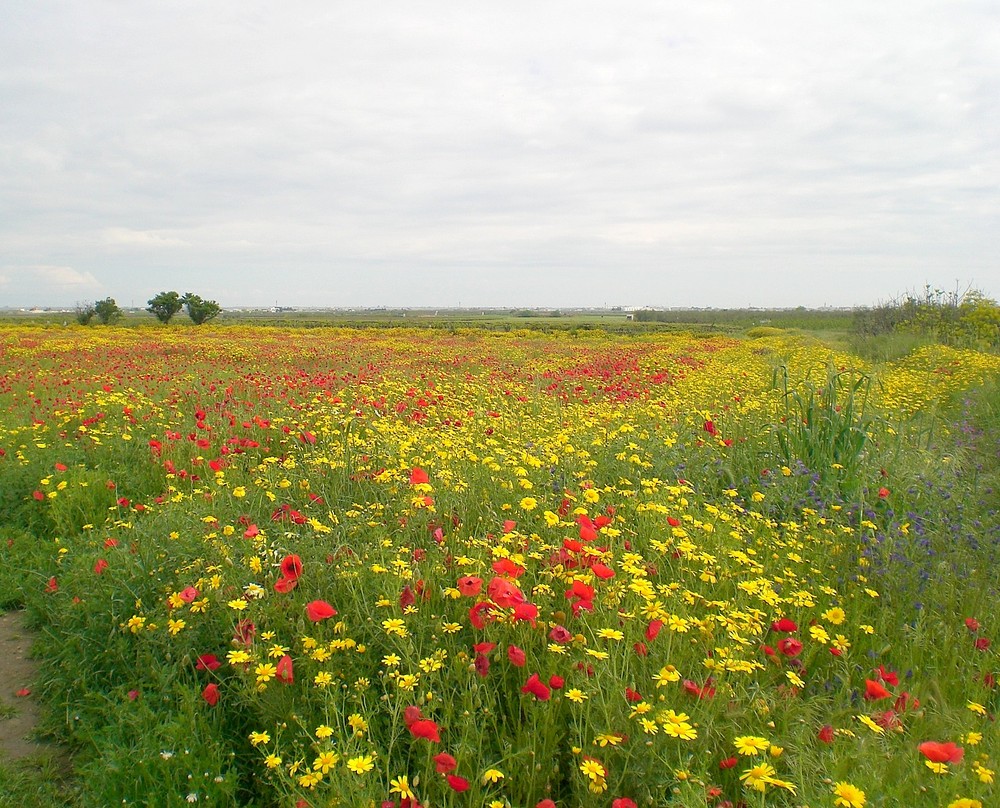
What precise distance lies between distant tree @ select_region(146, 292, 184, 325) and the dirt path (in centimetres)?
6296

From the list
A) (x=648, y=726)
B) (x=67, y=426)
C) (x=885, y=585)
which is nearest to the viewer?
(x=648, y=726)

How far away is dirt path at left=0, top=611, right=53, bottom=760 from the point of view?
109 inches

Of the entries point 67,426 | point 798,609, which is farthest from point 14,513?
point 798,609

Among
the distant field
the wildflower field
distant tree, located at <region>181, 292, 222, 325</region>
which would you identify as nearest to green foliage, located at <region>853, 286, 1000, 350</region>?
the distant field

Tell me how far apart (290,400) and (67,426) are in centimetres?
229

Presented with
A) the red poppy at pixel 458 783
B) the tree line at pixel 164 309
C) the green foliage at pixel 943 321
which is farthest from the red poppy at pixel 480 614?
the tree line at pixel 164 309

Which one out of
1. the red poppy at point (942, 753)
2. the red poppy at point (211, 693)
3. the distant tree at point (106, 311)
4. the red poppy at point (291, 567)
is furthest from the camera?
the distant tree at point (106, 311)

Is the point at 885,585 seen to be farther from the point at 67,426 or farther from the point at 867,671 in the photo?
the point at 67,426

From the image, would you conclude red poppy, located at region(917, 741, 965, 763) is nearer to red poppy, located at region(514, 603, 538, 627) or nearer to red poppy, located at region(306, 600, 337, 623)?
red poppy, located at region(514, 603, 538, 627)

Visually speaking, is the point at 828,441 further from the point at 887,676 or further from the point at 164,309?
the point at 164,309

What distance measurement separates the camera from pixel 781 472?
485cm

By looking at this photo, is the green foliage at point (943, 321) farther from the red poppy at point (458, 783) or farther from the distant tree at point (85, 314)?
the distant tree at point (85, 314)

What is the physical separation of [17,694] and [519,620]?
2436 mm

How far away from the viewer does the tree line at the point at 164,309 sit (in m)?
56.2
